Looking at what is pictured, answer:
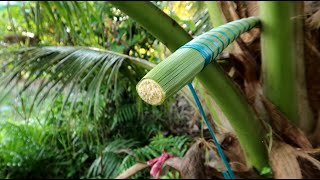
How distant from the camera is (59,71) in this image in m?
0.85

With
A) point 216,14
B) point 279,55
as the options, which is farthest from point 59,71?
point 279,55

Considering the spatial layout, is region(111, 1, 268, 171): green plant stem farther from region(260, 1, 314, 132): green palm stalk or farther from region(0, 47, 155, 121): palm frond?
region(0, 47, 155, 121): palm frond

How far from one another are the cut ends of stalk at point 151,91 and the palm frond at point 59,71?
594 mm

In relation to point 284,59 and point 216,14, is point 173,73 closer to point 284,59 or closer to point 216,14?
point 284,59

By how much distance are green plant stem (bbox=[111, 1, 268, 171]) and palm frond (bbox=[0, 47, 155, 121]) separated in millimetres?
289

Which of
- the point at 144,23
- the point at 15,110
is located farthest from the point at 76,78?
the point at 144,23

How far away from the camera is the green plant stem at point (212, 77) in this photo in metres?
0.54

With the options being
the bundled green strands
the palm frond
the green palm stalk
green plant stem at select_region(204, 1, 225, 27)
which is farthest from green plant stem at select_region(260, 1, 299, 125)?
the bundled green strands

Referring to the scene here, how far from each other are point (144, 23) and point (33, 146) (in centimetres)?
129

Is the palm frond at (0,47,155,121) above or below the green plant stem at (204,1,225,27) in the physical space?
below

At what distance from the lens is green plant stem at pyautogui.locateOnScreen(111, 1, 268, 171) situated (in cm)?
54

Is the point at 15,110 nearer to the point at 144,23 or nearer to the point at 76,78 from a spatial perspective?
the point at 76,78

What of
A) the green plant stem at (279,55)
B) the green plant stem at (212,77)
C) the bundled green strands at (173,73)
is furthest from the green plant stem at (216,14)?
the bundled green strands at (173,73)

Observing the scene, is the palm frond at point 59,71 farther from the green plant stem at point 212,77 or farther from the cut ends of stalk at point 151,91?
the cut ends of stalk at point 151,91
